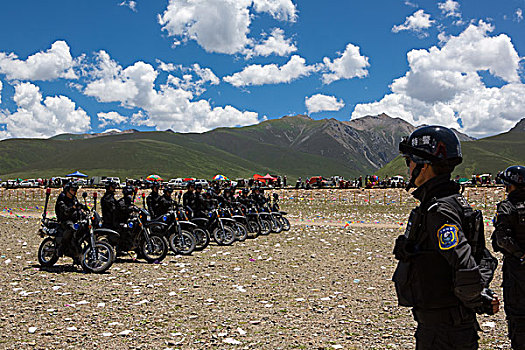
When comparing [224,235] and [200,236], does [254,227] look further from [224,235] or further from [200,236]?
[200,236]

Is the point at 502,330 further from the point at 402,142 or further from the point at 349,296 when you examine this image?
the point at 402,142

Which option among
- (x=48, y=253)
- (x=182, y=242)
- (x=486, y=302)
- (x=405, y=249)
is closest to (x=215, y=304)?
(x=405, y=249)

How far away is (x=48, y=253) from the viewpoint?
11219 millimetres

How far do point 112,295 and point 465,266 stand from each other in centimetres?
717

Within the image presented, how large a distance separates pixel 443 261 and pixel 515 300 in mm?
2183

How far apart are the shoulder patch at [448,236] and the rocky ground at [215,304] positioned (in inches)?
127

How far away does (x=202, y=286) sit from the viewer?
9102mm

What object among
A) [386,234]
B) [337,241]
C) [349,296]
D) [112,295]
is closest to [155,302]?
[112,295]

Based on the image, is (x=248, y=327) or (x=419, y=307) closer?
(x=419, y=307)

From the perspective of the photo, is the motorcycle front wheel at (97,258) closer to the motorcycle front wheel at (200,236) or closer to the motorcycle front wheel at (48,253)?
the motorcycle front wheel at (48,253)

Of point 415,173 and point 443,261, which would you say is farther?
point 415,173

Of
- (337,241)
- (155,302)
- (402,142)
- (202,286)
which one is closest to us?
(402,142)

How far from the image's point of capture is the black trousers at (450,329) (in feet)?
10.3

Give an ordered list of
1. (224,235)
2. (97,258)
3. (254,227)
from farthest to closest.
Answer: (254,227) < (224,235) < (97,258)
